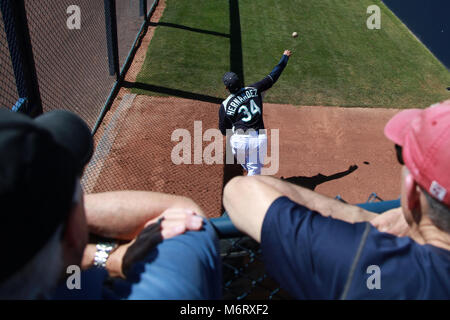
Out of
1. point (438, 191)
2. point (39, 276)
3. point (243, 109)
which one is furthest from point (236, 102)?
point (39, 276)

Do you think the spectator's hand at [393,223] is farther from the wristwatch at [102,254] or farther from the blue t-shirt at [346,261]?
the wristwatch at [102,254]

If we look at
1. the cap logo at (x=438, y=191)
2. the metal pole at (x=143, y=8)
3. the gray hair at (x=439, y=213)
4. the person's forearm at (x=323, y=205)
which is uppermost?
the metal pole at (x=143, y=8)

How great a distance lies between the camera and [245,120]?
482 cm

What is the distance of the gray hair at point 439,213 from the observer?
4.14ft

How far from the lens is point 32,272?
33.5 inches

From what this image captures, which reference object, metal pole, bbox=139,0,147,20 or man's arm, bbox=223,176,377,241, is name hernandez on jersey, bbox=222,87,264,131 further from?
metal pole, bbox=139,0,147,20

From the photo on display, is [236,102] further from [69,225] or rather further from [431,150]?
[69,225]

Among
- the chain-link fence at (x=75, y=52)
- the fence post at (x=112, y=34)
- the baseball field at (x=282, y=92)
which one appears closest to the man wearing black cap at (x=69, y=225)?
the chain-link fence at (x=75, y=52)

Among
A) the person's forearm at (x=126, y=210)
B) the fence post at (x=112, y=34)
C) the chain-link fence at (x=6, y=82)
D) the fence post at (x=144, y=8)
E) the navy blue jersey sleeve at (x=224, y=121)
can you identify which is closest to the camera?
the person's forearm at (x=126, y=210)

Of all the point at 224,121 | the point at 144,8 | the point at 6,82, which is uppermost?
the point at 144,8

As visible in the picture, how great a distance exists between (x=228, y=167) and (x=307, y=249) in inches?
165

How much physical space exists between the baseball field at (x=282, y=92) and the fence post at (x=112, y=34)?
0.38 m

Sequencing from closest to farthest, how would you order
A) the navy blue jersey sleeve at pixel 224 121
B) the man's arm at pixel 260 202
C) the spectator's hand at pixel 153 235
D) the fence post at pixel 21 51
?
the spectator's hand at pixel 153 235 → the man's arm at pixel 260 202 → the fence post at pixel 21 51 → the navy blue jersey sleeve at pixel 224 121

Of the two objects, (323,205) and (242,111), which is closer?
(323,205)
